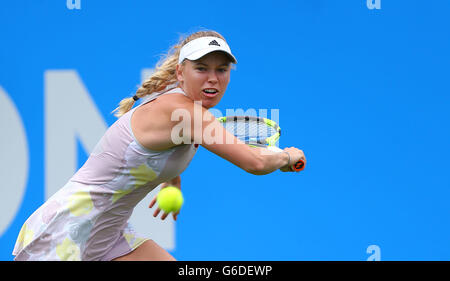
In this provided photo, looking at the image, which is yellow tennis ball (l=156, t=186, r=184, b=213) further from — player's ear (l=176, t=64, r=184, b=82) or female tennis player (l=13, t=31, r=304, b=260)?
player's ear (l=176, t=64, r=184, b=82)

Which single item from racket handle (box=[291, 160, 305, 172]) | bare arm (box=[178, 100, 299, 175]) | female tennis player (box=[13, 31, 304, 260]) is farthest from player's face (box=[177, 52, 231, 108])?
racket handle (box=[291, 160, 305, 172])

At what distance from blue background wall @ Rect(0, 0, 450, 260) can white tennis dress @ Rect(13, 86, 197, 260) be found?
1.48m

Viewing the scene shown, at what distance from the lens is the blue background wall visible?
327 centimetres

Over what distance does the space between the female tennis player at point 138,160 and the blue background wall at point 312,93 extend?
1.45 metres

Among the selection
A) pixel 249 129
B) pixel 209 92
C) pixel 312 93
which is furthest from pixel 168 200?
pixel 312 93

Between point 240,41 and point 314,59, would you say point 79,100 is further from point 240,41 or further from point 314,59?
point 314,59

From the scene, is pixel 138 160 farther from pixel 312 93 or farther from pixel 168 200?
pixel 312 93

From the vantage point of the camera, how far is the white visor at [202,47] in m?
1.81

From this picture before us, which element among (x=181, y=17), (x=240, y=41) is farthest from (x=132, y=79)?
(x=240, y=41)

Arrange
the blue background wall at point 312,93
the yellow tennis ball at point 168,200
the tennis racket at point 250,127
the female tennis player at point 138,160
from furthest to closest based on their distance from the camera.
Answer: the blue background wall at point 312,93
the tennis racket at point 250,127
the female tennis player at point 138,160
the yellow tennis ball at point 168,200

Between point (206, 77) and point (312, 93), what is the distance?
1.61 metres

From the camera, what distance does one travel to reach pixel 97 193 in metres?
1.86

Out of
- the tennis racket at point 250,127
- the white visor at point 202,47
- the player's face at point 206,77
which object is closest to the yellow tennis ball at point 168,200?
the player's face at point 206,77

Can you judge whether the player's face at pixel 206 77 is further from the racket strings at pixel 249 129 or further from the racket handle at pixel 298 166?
the racket strings at pixel 249 129
